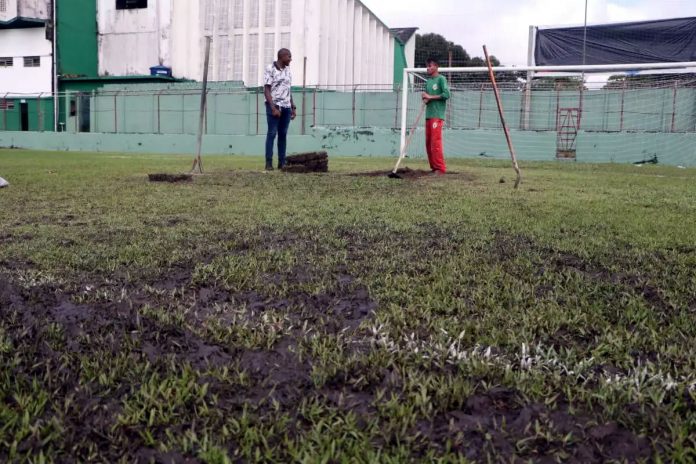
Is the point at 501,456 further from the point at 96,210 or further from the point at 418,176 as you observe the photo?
the point at 418,176

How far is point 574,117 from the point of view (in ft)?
78.6

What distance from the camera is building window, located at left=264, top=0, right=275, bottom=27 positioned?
102 ft

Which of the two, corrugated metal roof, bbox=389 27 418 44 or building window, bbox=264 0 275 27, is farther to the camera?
corrugated metal roof, bbox=389 27 418 44

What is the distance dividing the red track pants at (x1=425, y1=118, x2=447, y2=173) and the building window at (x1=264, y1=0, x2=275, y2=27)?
23333 millimetres

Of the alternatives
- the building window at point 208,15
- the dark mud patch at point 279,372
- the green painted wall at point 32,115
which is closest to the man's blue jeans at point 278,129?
the dark mud patch at point 279,372

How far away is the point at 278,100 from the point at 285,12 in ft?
74.1

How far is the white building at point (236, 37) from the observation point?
30609 millimetres

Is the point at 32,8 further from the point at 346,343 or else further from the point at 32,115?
the point at 346,343

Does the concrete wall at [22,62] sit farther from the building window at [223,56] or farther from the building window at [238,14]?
the building window at [238,14]

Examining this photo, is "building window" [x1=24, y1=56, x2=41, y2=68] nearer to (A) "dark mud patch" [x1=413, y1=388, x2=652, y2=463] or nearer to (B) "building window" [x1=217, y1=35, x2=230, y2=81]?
(B) "building window" [x1=217, y1=35, x2=230, y2=81]

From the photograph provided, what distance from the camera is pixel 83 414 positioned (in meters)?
1.61

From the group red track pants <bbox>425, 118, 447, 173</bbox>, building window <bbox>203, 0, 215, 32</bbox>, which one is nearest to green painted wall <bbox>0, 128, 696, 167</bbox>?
building window <bbox>203, 0, 215, 32</bbox>

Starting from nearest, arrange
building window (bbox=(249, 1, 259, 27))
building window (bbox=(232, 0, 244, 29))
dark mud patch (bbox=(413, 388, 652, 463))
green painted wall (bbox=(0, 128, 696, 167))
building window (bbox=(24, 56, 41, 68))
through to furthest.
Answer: dark mud patch (bbox=(413, 388, 652, 463))
green painted wall (bbox=(0, 128, 696, 167))
building window (bbox=(249, 1, 259, 27))
building window (bbox=(232, 0, 244, 29))
building window (bbox=(24, 56, 41, 68))

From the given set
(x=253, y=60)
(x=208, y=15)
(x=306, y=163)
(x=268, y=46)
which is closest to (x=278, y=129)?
(x=306, y=163)
